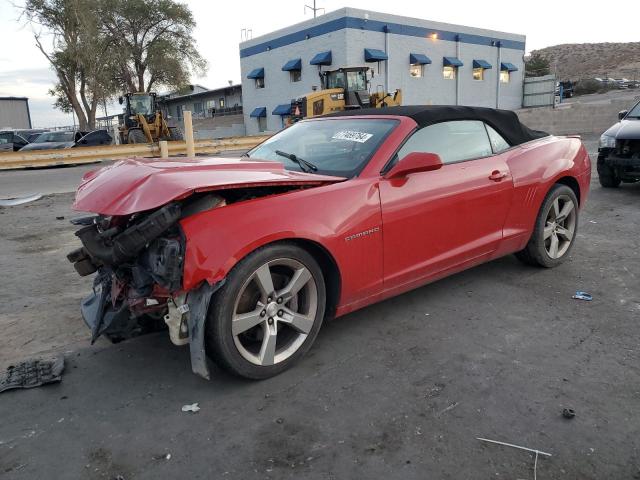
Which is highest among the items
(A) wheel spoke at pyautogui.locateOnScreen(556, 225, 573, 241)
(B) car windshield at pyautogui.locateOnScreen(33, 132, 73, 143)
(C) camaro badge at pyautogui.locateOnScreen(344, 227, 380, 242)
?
(B) car windshield at pyautogui.locateOnScreen(33, 132, 73, 143)

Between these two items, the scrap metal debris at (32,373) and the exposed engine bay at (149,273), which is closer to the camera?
the exposed engine bay at (149,273)

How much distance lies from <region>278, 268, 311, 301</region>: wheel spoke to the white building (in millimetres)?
27579

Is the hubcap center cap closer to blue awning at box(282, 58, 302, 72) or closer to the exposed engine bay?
the exposed engine bay

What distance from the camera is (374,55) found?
29094 mm

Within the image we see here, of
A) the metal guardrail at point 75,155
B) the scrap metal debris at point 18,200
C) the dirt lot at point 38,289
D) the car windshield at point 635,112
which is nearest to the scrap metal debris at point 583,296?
the dirt lot at point 38,289

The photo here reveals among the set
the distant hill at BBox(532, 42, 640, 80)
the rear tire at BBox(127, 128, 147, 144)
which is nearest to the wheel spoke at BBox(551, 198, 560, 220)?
the rear tire at BBox(127, 128, 147, 144)

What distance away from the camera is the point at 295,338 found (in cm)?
301

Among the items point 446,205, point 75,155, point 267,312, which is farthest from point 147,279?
point 75,155

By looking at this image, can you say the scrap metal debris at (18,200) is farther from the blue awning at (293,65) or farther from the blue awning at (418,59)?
the blue awning at (418,59)

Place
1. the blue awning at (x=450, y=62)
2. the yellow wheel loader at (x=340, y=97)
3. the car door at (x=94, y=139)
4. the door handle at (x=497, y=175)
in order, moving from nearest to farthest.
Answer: the door handle at (x=497, y=175)
the yellow wheel loader at (x=340, y=97)
the car door at (x=94, y=139)
the blue awning at (x=450, y=62)

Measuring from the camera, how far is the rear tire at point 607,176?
8.71 meters

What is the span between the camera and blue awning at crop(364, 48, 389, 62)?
29.1m

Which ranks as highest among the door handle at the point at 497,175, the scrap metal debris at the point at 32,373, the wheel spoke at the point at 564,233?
the door handle at the point at 497,175

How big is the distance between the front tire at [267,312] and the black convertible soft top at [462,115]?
152cm
